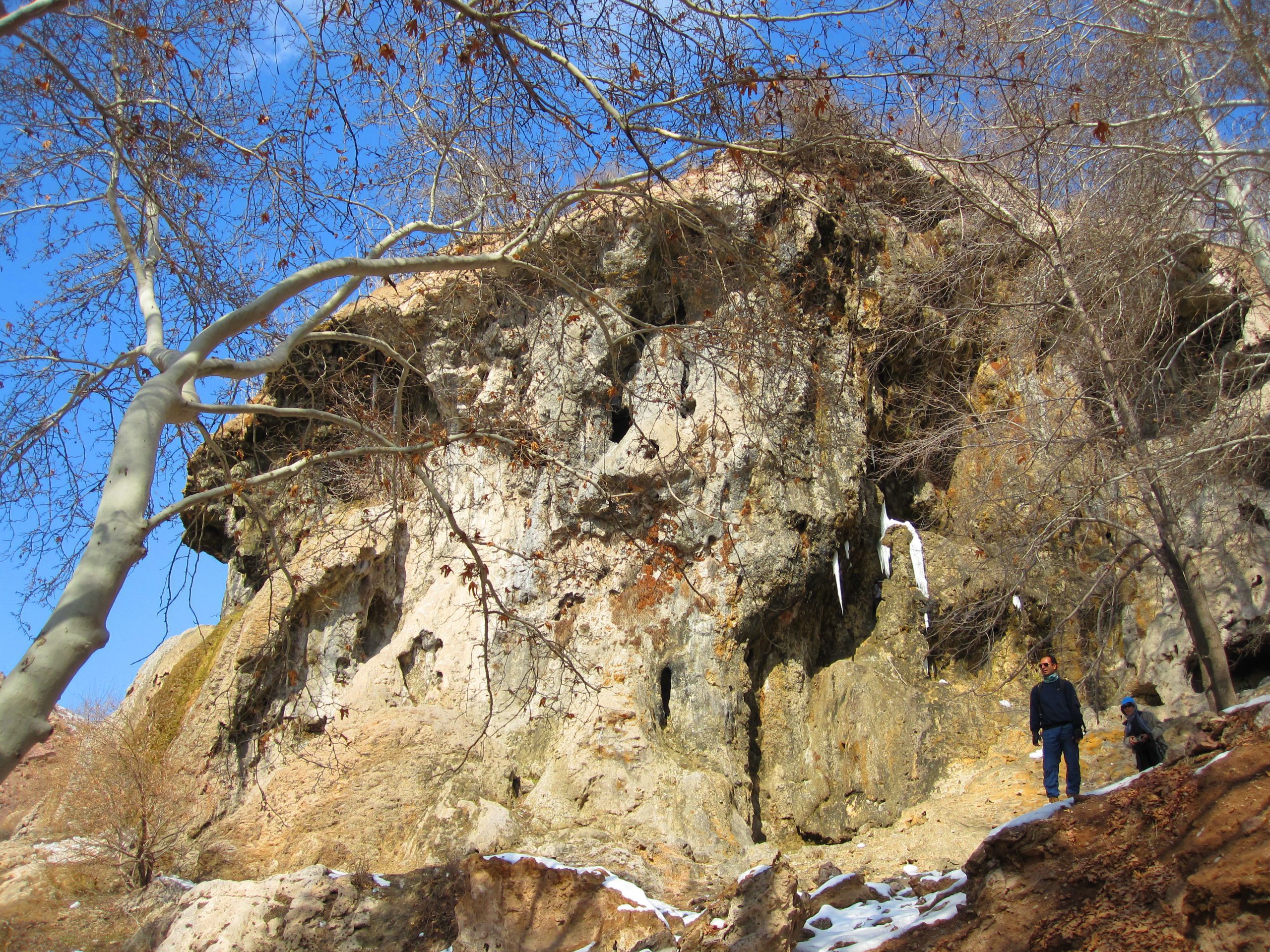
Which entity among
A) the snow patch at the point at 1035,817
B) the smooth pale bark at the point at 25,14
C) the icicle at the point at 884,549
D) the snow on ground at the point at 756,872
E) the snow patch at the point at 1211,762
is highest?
the smooth pale bark at the point at 25,14

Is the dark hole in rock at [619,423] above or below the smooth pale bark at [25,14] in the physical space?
above

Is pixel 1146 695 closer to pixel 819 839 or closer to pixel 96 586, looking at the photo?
pixel 819 839

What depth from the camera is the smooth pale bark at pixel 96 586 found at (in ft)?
10.4

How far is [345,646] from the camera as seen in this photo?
41.3ft

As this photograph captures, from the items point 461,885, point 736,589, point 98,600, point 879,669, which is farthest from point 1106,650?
point 98,600

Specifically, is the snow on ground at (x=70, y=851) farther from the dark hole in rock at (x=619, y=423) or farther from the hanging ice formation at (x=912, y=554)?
the hanging ice formation at (x=912, y=554)

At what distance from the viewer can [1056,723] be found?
6934 mm

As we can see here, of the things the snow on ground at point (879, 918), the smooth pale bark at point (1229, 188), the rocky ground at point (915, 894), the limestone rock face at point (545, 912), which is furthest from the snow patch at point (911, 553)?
the limestone rock face at point (545, 912)

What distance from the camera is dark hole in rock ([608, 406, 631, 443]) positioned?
11992mm

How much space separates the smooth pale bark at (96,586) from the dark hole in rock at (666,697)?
728 cm

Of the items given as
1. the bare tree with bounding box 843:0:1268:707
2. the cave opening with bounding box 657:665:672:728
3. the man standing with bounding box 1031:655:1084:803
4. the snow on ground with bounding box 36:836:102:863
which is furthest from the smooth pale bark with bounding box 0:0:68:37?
the snow on ground with bounding box 36:836:102:863

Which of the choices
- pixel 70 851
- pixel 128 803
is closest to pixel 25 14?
pixel 128 803

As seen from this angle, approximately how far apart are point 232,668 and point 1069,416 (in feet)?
33.8

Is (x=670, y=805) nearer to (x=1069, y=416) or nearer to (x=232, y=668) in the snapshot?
(x=1069, y=416)
